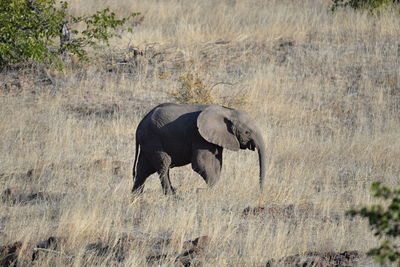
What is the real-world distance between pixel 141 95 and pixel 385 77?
4.71 meters

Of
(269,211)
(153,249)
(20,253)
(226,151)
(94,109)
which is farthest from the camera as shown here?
(94,109)

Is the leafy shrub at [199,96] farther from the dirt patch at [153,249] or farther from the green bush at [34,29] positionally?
the dirt patch at [153,249]

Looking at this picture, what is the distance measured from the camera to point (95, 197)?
880 centimetres

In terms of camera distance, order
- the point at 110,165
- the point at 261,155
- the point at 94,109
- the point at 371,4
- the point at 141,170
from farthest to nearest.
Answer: the point at 371,4 → the point at 94,109 → the point at 110,165 → the point at 141,170 → the point at 261,155

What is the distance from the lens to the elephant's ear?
9.01m

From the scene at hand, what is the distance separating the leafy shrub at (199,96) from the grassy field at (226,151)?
13.5 inches

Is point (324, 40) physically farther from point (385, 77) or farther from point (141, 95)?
point (141, 95)

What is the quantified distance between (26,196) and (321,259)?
155 inches

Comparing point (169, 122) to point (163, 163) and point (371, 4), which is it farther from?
point (371, 4)

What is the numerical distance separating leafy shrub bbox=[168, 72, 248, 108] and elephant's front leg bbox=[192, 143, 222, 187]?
14.0ft

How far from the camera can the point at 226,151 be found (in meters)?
11.5

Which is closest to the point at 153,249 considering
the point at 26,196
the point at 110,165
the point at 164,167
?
the point at 164,167

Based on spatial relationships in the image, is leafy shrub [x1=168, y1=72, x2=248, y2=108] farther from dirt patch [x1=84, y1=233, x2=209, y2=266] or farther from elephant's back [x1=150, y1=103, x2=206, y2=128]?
dirt patch [x1=84, y1=233, x2=209, y2=266]

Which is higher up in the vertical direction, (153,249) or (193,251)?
(193,251)
